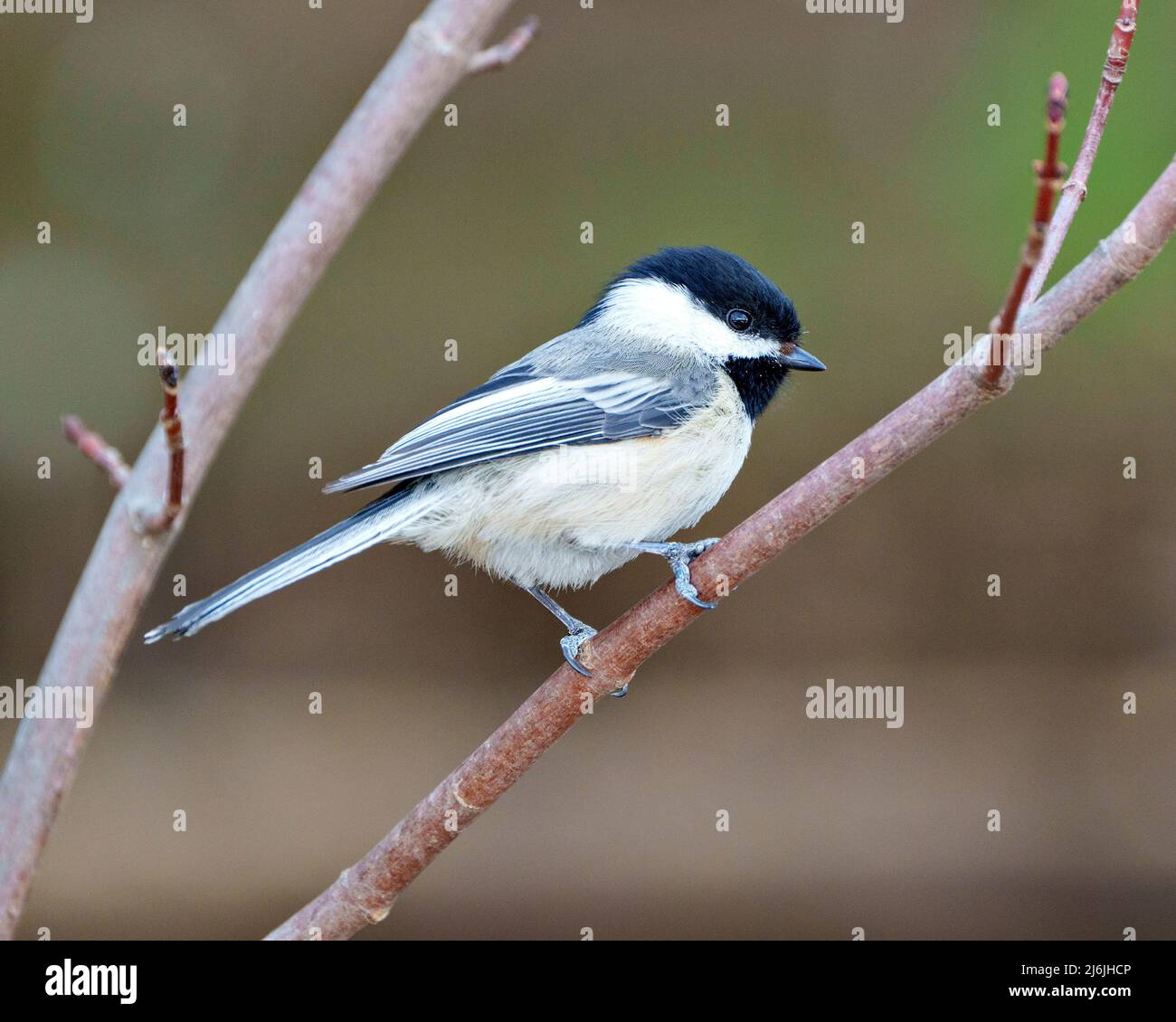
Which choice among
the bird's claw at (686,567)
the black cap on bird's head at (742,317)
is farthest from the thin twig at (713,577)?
the black cap on bird's head at (742,317)

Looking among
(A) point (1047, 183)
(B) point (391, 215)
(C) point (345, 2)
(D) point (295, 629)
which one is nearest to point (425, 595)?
(D) point (295, 629)

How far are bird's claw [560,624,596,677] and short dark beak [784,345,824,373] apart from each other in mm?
583

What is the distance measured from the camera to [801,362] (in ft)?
7.00

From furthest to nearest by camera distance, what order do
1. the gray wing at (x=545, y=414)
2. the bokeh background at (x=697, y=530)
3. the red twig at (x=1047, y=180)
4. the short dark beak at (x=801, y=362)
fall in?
the bokeh background at (x=697, y=530) → the short dark beak at (x=801, y=362) → the gray wing at (x=545, y=414) → the red twig at (x=1047, y=180)

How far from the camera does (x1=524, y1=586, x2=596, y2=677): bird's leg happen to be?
1.60 m

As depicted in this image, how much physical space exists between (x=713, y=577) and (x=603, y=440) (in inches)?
25.4

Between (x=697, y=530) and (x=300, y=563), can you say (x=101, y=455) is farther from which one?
(x=697, y=530)

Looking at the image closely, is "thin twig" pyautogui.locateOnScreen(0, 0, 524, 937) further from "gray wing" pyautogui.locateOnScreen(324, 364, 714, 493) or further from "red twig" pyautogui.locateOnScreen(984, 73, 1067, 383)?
"gray wing" pyautogui.locateOnScreen(324, 364, 714, 493)

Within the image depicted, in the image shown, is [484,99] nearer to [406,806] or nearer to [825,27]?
[825,27]

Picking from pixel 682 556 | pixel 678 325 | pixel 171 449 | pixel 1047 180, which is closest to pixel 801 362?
pixel 678 325

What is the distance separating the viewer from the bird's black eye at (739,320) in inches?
84.5

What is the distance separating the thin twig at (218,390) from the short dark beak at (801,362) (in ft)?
4.18

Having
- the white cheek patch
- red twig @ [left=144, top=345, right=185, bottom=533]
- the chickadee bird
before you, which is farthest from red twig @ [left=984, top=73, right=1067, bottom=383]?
the white cheek patch

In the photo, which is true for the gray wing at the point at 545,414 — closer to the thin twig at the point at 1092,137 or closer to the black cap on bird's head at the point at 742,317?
the black cap on bird's head at the point at 742,317
